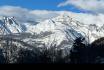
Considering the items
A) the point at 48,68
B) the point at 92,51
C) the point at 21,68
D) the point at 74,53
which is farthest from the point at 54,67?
the point at 92,51

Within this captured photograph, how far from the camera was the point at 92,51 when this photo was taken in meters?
132

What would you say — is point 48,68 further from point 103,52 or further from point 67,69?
point 103,52

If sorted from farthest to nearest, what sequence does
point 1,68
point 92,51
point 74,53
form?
1. point 92,51
2. point 74,53
3. point 1,68

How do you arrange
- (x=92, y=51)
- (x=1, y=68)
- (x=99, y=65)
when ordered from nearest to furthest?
(x=1, y=68) < (x=99, y=65) < (x=92, y=51)

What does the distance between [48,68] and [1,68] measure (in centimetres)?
223

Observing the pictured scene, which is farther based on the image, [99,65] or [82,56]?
[82,56]

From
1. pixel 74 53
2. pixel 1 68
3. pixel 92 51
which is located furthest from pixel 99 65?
pixel 92 51

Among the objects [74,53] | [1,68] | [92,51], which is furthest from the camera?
[92,51]

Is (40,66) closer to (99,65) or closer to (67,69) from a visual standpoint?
(67,69)

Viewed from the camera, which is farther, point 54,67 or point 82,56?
point 82,56

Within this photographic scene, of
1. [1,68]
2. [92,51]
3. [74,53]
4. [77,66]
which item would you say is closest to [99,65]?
[77,66]

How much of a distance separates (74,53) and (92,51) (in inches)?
483

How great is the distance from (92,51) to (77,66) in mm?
116118

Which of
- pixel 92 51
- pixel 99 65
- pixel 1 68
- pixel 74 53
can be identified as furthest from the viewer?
pixel 92 51
